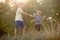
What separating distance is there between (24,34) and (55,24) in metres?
0.37

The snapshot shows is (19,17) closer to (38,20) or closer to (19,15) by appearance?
(19,15)

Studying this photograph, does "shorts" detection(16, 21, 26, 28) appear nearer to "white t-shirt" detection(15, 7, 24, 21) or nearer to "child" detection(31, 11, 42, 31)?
"white t-shirt" detection(15, 7, 24, 21)

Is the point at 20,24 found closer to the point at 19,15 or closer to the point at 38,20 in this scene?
the point at 19,15

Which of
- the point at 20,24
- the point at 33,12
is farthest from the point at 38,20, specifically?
the point at 20,24

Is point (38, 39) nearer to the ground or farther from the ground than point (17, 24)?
nearer to the ground

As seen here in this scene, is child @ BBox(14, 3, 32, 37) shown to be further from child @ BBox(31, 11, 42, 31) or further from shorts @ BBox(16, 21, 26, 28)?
child @ BBox(31, 11, 42, 31)

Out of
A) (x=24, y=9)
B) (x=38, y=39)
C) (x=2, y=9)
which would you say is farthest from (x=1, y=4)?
(x=38, y=39)

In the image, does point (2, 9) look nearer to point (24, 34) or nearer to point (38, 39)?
point (24, 34)

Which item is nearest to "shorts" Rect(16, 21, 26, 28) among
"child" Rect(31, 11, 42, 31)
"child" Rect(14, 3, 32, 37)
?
"child" Rect(14, 3, 32, 37)

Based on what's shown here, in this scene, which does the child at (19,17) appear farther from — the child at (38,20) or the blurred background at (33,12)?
the child at (38,20)

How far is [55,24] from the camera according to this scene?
1979 millimetres

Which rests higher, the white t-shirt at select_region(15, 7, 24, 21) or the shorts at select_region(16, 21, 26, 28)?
the white t-shirt at select_region(15, 7, 24, 21)

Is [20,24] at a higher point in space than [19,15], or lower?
lower

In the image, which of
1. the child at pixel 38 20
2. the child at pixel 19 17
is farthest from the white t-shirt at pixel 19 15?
the child at pixel 38 20
